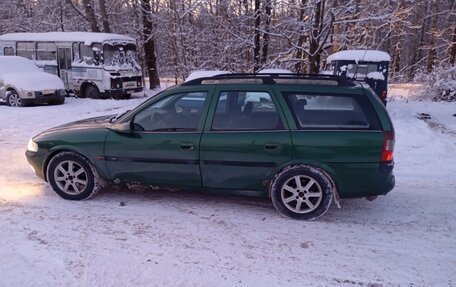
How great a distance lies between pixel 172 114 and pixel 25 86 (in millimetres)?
11405

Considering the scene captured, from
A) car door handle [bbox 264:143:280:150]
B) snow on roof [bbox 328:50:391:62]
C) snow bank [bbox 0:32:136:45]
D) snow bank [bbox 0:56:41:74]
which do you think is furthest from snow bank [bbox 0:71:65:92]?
car door handle [bbox 264:143:280:150]

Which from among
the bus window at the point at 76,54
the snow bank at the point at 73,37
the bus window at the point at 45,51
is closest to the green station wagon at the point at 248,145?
the snow bank at the point at 73,37

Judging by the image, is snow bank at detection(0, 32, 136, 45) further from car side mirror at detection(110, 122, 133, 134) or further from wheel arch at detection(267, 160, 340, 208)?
wheel arch at detection(267, 160, 340, 208)

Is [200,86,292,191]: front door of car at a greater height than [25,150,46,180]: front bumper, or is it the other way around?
[200,86,292,191]: front door of car

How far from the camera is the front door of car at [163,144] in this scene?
4586 millimetres

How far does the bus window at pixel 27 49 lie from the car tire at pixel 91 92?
3.16m

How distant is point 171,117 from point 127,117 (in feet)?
1.82

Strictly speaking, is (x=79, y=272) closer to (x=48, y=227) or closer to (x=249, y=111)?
(x=48, y=227)

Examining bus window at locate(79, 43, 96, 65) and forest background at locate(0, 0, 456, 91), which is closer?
forest background at locate(0, 0, 456, 91)

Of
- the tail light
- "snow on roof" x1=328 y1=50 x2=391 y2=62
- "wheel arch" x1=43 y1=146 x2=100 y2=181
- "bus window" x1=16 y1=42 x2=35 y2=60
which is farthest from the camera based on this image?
"bus window" x1=16 y1=42 x2=35 y2=60

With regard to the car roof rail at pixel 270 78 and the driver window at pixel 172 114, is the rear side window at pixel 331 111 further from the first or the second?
the driver window at pixel 172 114

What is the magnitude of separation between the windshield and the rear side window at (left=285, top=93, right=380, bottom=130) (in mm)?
13623

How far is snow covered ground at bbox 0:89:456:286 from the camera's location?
10.8 ft

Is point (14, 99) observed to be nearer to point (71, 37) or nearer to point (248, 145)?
point (71, 37)
